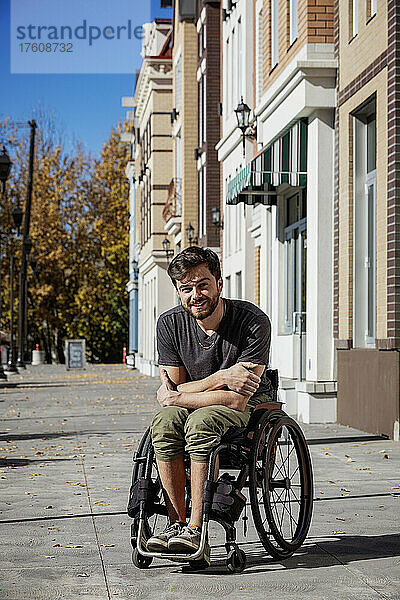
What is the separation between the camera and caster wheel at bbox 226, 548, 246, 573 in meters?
6.07

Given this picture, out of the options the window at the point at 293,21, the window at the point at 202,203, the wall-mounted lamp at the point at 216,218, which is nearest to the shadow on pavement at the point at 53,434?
the window at the point at 293,21

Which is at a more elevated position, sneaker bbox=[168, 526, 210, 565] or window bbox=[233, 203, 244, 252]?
window bbox=[233, 203, 244, 252]

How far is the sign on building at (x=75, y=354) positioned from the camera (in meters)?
46.5

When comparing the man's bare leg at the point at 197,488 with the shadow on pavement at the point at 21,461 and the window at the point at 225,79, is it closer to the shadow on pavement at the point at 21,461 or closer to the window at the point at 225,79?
the shadow on pavement at the point at 21,461

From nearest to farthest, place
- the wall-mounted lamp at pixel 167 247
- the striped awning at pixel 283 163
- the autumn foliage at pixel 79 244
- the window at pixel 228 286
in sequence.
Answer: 1. the striped awning at pixel 283 163
2. the window at pixel 228 286
3. the wall-mounted lamp at pixel 167 247
4. the autumn foliage at pixel 79 244

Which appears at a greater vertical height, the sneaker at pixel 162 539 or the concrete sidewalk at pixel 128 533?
the sneaker at pixel 162 539

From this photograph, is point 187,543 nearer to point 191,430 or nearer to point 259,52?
point 191,430

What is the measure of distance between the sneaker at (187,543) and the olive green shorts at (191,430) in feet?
1.20

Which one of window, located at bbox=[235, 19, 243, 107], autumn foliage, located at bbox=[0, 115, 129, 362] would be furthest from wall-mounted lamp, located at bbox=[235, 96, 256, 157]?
autumn foliage, located at bbox=[0, 115, 129, 362]

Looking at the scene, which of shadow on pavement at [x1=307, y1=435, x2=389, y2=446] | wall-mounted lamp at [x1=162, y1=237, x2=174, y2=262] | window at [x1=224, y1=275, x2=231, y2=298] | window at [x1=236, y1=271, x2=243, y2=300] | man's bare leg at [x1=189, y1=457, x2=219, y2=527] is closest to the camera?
man's bare leg at [x1=189, y1=457, x2=219, y2=527]

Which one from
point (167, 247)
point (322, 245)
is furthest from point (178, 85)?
point (322, 245)

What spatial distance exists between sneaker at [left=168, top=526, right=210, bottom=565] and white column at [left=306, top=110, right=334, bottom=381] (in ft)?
35.8

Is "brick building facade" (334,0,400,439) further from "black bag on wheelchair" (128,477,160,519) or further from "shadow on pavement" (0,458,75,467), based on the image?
"black bag on wheelchair" (128,477,160,519)

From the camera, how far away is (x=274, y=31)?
65.9 feet
